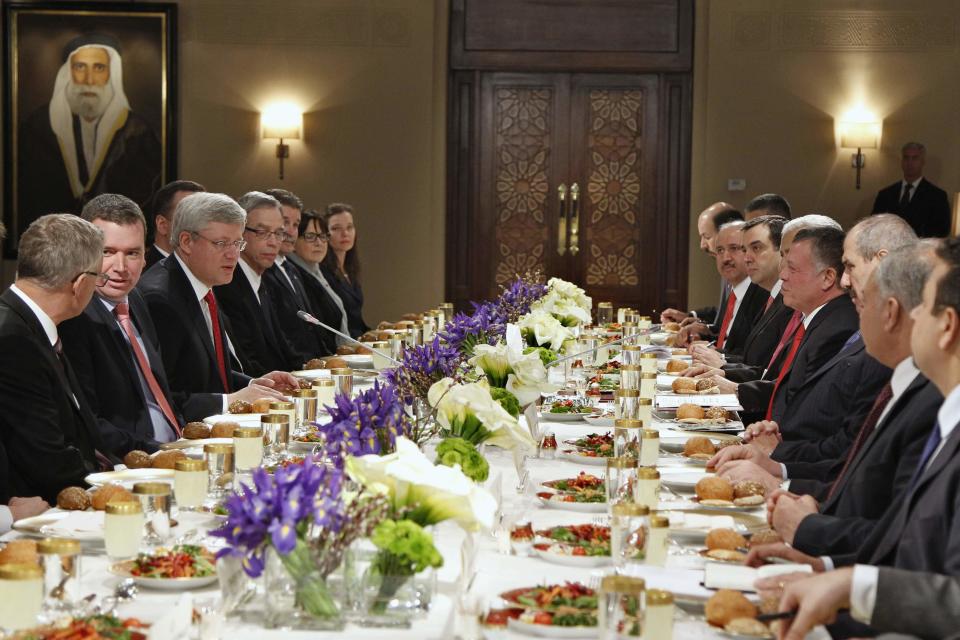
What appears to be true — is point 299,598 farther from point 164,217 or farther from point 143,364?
point 164,217

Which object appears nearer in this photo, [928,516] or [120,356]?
[928,516]

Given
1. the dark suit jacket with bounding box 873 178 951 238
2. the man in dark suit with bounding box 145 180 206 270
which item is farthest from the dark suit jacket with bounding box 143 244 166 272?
the dark suit jacket with bounding box 873 178 951 238

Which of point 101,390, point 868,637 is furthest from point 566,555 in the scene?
point 101,390

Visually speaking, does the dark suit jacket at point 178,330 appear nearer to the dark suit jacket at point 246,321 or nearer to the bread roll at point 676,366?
the dark suit jacket at point 246,321

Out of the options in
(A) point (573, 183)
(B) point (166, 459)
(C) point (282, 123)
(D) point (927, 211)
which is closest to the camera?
(B) point (166, 459)

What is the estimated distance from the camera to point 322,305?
8367 millimetres

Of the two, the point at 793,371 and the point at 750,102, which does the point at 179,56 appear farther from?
the point at 793,371

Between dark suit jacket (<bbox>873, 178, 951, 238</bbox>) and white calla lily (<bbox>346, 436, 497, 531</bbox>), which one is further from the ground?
dark suit jacket (<bbox>873, 178, 951, 238</bbox>)

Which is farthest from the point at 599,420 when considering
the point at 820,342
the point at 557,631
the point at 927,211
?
the point at 927,211

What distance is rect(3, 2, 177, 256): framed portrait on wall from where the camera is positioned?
11.6 m

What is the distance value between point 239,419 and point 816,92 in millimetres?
8557

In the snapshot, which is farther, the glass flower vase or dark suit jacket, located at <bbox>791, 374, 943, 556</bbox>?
dark suit jacket, located at <bbox>791, 374, 943, 556</bbox>

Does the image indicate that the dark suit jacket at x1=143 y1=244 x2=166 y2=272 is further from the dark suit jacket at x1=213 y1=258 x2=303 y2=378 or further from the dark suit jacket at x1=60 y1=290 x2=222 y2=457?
the dark suit jacket at x1=60 y1=290 x2=222 y2=457

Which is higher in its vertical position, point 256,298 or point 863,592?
point 256,298
